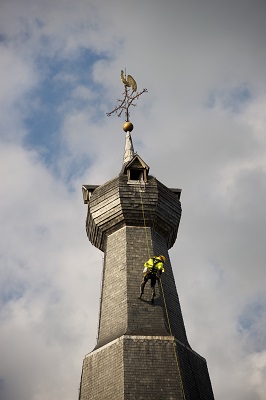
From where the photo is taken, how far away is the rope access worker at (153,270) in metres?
20.9

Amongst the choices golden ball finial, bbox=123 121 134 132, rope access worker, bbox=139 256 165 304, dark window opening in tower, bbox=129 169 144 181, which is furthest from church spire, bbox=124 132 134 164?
rope access worker, bbox=139 256 165 304

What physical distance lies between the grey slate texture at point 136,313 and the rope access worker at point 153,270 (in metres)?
0.58

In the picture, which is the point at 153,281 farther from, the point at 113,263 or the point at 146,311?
the point at 113,263

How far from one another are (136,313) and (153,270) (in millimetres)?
1849

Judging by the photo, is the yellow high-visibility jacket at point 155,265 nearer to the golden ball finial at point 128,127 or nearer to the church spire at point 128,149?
the church spire at point 128,149

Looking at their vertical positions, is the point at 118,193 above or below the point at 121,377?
above

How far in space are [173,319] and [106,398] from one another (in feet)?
15.1

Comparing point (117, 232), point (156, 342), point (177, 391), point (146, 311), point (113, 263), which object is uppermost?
point (117, 232)

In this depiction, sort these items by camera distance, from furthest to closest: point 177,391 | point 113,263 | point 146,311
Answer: point 113,263, point 146,311, point 177,391

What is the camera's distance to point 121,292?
22.1 m

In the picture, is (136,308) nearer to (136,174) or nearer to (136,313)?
(136,313)

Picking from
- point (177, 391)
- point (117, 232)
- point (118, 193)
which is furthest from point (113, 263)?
point (177, 391)

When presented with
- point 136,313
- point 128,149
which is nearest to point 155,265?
point 136,313

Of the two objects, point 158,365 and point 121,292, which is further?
point 121,292
